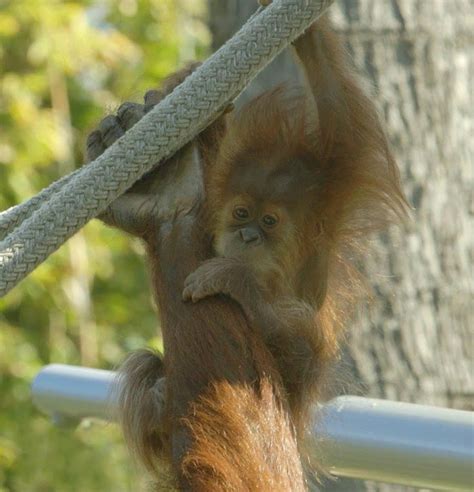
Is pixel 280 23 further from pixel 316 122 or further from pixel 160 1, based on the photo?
pixel 160 1

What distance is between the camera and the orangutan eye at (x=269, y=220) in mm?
3168

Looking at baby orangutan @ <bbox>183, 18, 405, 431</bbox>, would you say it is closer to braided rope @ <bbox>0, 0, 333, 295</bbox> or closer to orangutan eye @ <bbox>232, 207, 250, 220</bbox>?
orangutan eye @ <bbox>232, 207, 250, 220</bbox>

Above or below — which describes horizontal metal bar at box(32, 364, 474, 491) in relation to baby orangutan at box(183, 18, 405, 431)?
below

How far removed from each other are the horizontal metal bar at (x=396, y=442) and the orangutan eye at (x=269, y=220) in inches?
20.5

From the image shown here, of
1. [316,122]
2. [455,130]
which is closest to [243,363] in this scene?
[316,122]

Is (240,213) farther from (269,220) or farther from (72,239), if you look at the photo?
(72,239)

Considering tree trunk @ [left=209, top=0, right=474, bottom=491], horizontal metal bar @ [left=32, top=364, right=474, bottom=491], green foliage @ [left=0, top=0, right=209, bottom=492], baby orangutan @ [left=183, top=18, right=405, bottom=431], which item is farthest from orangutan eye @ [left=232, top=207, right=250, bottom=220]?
green foliage @ [left=0, top=0, right=209, bottom=492]

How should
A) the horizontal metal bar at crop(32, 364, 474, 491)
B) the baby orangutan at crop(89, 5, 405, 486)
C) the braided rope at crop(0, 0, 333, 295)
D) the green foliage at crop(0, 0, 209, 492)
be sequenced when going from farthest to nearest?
1. the green foliage at crop(0, 0, 209, 492)
2. the baby orangutan at crop(89, 5, 405, 486)
3. the horizontal metal bar at crop(32, 364, 474, 491)
4. the braided rope at crop(0, 0, 333, 295)

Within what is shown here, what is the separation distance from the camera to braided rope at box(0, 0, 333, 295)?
2.52 m

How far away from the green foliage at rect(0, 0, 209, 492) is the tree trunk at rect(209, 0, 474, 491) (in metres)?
3.45

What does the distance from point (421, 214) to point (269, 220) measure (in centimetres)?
101

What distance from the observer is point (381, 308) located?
4016 millimetres

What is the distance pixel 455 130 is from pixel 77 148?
5080 mm

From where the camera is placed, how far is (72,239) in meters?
7.73
